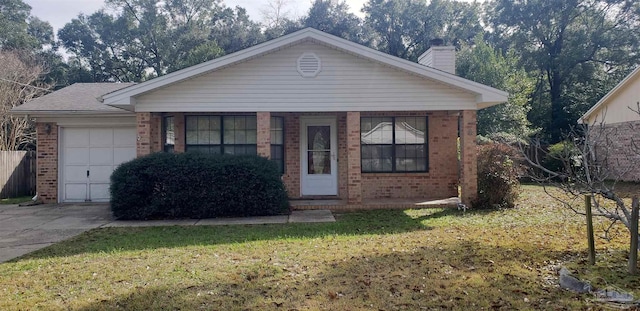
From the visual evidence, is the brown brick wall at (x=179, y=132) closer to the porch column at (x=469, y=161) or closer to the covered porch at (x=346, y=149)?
the covered porch at (x=346, y=149)

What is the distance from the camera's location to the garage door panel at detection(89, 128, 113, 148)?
13422 mm

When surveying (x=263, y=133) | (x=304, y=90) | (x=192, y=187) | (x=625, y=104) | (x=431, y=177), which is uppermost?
(x=625, y=104)

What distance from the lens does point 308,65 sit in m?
11.1

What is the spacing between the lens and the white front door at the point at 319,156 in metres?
13.1

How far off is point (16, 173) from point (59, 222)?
7.93 m

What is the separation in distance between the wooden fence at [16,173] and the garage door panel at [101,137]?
4.46m

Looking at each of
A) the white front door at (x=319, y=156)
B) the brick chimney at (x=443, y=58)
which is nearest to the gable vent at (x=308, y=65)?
the white front door at (x=319, y=156)

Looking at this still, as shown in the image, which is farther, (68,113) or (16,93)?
(16,93)

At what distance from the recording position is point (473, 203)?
1117 centimetres

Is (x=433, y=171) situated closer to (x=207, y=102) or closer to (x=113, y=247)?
(x=207, y=102)

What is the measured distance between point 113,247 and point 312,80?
593 cm

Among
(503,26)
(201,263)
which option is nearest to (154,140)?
(201,263)

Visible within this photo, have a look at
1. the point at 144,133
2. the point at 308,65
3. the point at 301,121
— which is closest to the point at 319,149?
the point at 301,121

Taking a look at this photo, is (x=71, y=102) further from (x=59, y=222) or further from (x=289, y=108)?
(x=289, y=108)
